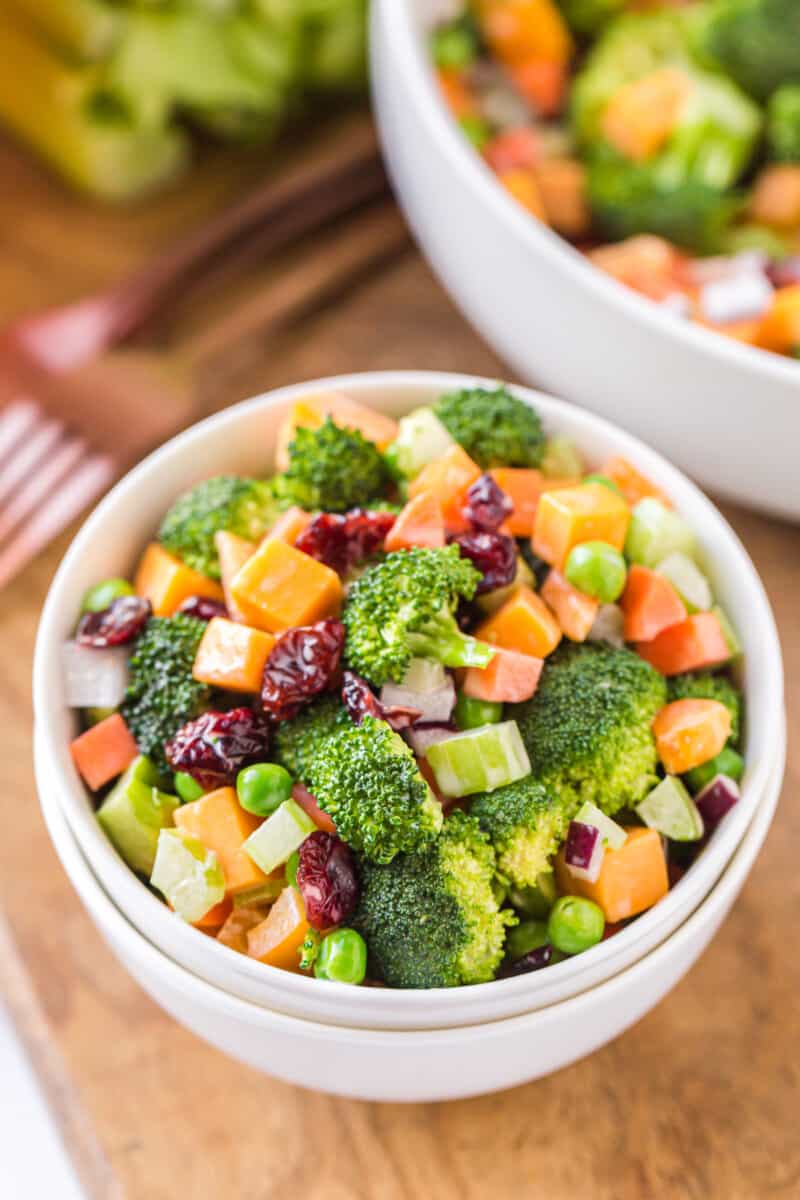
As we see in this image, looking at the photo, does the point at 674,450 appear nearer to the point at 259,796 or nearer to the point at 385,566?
the point at 385,566

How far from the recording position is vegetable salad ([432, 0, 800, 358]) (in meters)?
2.76

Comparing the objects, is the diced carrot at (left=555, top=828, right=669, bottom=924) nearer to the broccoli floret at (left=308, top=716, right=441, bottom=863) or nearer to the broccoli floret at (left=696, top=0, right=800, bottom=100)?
the broccoli floret at (left=308, top=716, right=441, bottom=863)

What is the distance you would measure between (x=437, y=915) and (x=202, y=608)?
598mm

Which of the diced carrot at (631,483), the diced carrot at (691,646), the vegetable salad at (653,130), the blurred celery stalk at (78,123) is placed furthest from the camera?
the blurred celery stalk at (78,123)

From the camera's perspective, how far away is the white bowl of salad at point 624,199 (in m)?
2.40

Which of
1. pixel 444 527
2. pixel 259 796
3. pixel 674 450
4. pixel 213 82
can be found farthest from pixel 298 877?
pixel 213 82

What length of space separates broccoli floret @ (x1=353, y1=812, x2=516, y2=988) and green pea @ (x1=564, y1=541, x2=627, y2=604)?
392 millimetres

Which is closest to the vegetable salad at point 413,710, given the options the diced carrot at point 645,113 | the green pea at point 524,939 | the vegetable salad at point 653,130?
the green pea at point 524,939

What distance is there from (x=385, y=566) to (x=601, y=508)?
0.35 meters

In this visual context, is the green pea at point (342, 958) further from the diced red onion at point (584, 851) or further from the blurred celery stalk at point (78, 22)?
the blurred celery stalk at point (78, 22)

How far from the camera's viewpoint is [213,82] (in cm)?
311

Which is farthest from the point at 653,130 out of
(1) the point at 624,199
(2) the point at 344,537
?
(2) the point at 344,537

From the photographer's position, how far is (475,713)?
68.2 inches

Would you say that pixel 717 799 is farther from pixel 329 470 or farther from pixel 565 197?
pixel 565 197
